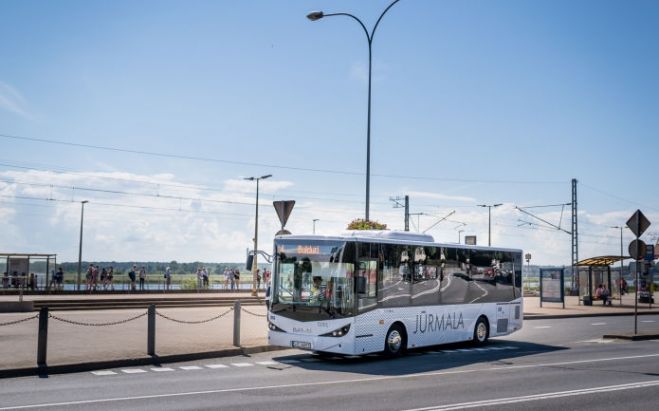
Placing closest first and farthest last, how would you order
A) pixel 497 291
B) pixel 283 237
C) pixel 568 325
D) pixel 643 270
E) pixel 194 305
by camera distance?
pixel 283 237 < pixel 497 291 < pixel 568 325 < pixel 194 305 < pixel 643 270

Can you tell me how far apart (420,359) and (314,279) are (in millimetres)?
3144

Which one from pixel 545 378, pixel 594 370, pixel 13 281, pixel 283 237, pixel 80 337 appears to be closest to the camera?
pixel 545 378

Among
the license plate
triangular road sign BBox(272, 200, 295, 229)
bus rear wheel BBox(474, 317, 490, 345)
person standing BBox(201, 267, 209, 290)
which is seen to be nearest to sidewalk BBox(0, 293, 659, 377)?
the license plate

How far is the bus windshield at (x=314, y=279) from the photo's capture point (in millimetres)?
15938

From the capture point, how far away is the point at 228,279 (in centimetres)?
5497

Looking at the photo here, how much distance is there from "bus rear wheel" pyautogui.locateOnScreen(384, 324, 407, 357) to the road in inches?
13.7

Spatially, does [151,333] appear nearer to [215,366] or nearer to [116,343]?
[215,366]

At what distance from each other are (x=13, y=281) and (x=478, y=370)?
115 feet

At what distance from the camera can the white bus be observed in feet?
52.3

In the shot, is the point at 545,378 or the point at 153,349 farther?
the point at 153,349

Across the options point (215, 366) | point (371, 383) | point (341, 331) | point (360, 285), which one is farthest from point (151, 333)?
point (371, 383)

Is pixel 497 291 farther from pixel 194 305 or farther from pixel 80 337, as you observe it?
pixel 194 305

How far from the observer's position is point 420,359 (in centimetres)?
1706

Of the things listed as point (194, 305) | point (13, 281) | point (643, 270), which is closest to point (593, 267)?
point (643, 270)
